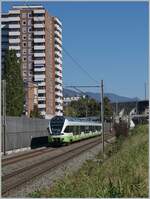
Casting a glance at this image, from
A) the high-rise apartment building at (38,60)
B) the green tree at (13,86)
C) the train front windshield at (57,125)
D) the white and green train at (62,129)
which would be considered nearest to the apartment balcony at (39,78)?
the high-rise apartment building at (38,60)

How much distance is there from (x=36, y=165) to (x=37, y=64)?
323 feet

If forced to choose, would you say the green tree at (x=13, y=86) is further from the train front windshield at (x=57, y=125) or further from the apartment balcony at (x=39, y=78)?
the apartment balcony at (x=39, y=78)

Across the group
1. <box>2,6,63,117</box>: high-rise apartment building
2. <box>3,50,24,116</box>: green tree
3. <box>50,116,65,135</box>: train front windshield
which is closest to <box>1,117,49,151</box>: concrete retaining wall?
<box>50,116,65,135</box>: train front windshield

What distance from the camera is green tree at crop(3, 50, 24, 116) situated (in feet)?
257

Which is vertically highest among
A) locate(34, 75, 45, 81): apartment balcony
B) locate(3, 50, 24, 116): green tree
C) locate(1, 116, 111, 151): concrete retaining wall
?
locate(34, 75, 45, 81): apartment balcony

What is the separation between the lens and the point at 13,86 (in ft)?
262

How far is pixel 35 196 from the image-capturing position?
40.2 ft

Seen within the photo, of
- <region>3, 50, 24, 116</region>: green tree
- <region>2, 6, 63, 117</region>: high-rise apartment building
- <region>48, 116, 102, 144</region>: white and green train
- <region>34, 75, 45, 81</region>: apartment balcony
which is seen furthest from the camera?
<region>34, 75, 45, 81</region>: apartment balcony

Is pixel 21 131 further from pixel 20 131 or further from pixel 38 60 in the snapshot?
pixel 38 60

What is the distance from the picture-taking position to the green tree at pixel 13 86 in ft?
257

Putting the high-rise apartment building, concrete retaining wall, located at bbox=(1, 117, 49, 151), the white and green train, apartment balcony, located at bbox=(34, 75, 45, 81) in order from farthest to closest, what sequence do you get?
apartment balcony, located at bbox=(34, 75, 45, 81) → the high-rise apartment building → the white and green train → concrete retaining wall, located at bbox=(1, 117, 49, 151)

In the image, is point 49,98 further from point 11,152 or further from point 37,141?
point 11,152

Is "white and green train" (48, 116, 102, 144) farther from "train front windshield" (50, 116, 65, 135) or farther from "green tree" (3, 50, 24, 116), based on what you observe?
"green tree" (3, 50, 24, 116)

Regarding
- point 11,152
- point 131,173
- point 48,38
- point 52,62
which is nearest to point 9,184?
point 131,173
